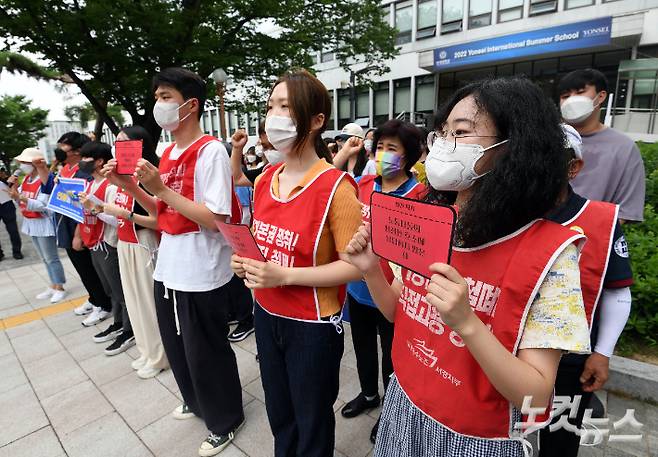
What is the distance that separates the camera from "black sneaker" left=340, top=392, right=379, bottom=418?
104 inches

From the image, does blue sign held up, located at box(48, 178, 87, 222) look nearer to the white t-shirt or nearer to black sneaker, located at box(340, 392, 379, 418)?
the white t-shirt

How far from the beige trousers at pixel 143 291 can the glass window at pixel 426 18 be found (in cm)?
2119

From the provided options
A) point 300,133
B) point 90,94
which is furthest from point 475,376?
point 90,94

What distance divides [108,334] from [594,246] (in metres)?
4.29

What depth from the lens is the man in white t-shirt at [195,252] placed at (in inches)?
81.7

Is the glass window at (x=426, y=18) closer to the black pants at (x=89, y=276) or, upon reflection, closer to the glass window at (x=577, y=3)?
the glass window at (x=577, y=3)

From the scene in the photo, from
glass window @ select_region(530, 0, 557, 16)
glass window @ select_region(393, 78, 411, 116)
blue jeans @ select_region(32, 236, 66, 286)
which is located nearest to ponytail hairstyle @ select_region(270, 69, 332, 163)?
blue jeans @ select_region(32, 236, 66, 286)

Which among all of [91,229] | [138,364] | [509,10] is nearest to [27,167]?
[91,229]

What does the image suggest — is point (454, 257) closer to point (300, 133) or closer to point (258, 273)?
point (258, 273)

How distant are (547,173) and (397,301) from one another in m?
0.65

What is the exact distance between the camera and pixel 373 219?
1.05m

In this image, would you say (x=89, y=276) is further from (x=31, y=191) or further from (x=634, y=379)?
(x=634, y=379)

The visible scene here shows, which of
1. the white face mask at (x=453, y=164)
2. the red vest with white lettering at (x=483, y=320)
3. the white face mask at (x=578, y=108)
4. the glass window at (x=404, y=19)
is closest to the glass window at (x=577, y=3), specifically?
the glass window at (x=404, y=19)

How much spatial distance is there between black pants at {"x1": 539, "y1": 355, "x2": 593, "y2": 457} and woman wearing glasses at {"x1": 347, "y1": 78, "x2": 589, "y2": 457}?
765 millimetres
